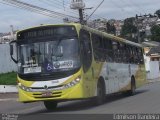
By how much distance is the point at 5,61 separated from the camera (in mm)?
49750

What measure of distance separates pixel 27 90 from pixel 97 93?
9.84 ft

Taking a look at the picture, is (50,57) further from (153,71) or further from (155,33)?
(155,33)

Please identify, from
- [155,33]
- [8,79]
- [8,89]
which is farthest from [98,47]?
[155,33]

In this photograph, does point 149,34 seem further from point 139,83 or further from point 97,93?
point 97,93

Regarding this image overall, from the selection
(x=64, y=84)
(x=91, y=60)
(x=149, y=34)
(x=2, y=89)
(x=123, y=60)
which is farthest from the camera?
(x=149, y=34)

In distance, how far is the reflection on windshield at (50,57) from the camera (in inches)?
714

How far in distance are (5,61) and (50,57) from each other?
32.1 meters

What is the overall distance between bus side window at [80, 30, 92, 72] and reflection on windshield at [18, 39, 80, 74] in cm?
37

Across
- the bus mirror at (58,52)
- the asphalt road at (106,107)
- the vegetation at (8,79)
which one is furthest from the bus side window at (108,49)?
the vegetation at (8,79)

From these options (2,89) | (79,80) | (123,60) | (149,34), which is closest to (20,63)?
(79,80)

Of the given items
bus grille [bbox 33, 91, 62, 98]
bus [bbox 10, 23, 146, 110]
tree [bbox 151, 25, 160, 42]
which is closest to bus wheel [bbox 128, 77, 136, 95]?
bus [bbox 10, 23, 146, 110]

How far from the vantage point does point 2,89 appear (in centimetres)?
3844

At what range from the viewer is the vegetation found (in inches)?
1612

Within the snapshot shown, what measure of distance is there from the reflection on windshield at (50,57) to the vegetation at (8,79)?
2235 cm
